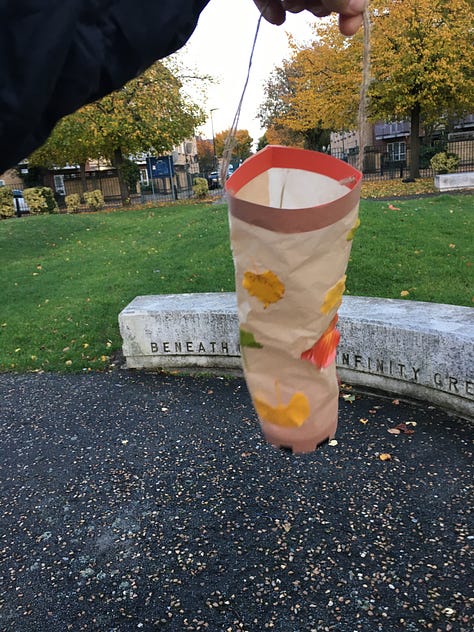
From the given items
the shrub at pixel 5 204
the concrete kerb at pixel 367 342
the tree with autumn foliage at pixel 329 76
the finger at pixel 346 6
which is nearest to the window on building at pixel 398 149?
the tree with autumn foliage at pixel 329 76

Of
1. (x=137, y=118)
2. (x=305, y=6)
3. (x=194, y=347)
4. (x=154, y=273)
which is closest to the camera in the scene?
(x=305, y=6)

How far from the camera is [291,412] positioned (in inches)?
52.6

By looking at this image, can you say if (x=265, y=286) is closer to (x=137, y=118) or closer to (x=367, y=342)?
(x=367, y=342)

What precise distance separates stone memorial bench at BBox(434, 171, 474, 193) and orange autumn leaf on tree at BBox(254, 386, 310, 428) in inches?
619

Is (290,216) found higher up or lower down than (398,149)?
higher up

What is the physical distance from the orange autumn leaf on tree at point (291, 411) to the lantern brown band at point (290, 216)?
424mm

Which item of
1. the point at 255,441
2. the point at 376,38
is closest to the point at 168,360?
the point at 255,441

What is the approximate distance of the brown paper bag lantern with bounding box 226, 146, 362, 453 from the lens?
116 centimetres

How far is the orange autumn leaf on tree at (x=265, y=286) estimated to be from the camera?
1.21 meters

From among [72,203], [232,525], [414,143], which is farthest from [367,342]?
[72,203]

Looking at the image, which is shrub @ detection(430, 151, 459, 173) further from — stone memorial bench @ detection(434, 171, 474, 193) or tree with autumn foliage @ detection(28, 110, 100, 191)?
tree with autumn foliage @ detection(28, 110, 100, 191)

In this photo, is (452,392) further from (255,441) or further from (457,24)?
A: (457,24)

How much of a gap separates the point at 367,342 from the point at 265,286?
3.08 meters

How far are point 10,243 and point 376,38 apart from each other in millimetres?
13689
